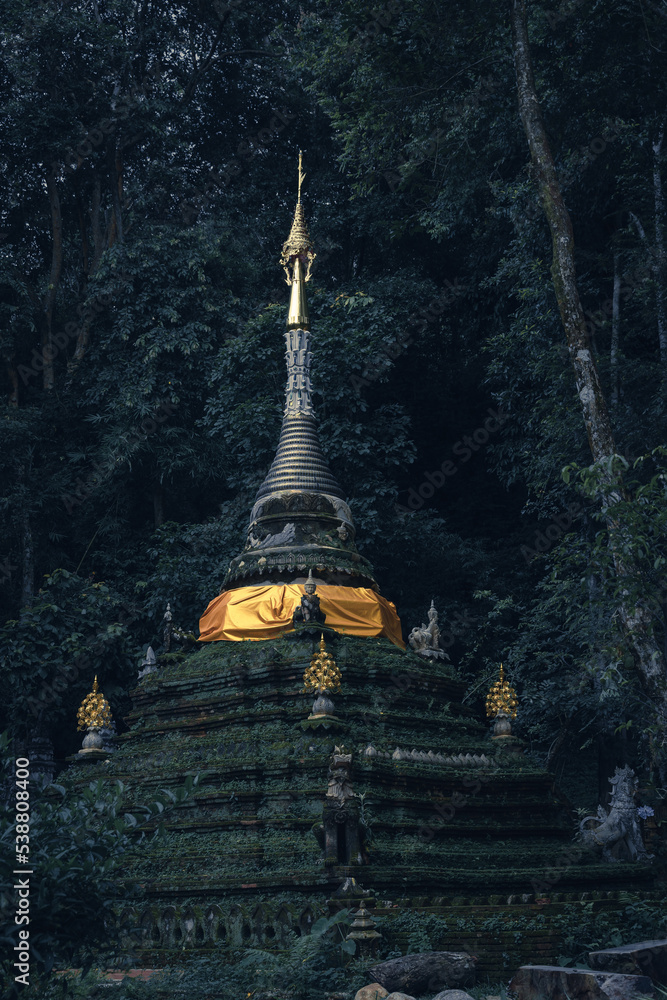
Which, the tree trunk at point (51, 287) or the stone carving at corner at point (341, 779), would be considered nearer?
the stone carving at corner at point (341, 779)

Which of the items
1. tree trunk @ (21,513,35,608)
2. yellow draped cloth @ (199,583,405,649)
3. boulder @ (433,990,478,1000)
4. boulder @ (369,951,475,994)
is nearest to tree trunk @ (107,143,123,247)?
tree trunk @ (21,513,35,608)

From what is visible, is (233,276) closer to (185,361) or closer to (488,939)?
(185,361)

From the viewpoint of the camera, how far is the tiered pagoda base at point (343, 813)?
11.4 m

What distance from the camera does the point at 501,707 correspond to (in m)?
16.8

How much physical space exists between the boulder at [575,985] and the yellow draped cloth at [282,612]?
9.12 metres

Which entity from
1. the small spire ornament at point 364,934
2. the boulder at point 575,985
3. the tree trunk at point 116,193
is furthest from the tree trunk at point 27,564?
the boulder at point 575,985

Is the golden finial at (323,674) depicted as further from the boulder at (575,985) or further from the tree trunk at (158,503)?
the tree trunk at (158,503)

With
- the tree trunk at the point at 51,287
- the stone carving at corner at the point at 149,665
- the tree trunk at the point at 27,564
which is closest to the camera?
the stone carving at corner at the point at 149,665

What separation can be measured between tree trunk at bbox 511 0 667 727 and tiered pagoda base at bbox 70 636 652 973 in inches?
107

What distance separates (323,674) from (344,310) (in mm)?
13191

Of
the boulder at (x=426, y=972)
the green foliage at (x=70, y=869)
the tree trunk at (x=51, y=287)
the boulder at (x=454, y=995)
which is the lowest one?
the boulder at (x=454, y=995)

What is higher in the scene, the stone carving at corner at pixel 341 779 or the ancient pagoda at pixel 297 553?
the ancient pagoda at pixel 297 553

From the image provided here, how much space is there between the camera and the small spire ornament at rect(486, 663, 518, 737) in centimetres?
1655

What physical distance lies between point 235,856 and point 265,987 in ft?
10.6
